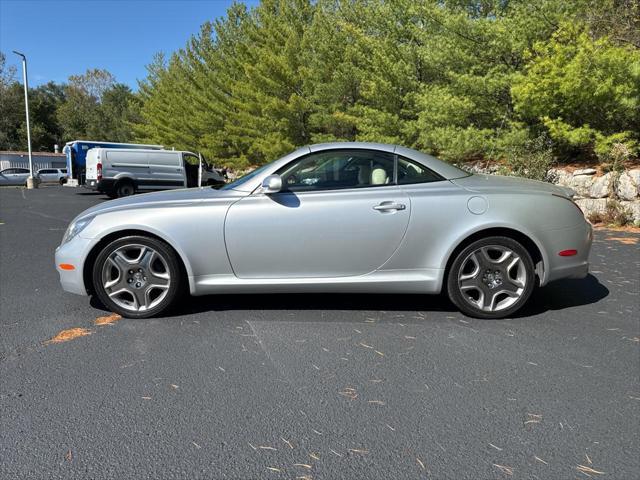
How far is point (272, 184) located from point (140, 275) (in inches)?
52.5

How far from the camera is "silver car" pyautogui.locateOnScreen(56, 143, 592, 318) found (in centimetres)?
367

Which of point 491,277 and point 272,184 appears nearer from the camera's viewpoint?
point 272,184

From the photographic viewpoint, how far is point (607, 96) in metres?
9.99

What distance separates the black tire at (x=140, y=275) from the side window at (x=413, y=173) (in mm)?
1989

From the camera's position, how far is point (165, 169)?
1897cm

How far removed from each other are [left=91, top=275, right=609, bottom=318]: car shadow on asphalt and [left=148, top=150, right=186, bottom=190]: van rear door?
15488 mm

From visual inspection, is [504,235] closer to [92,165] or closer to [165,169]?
[165,169]

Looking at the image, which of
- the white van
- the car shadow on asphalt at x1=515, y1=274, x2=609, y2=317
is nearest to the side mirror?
the car shadow on asphalt at x1=515, y1=274, x2=609, y2=317

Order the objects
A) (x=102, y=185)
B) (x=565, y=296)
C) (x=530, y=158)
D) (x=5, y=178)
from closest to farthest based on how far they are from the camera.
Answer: (x=565, y=296) < (x=530, y=158) < (x=102, y=185) < (x=5, y=178)

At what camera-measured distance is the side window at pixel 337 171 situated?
381 centimetres

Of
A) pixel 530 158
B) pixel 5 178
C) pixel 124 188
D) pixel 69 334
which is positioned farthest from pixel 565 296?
pixel 5 178

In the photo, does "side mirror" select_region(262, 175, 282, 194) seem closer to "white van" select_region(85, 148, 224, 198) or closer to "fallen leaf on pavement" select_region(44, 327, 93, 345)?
"fallen leaf on pavement" select_region(44, 327, 93, 345)

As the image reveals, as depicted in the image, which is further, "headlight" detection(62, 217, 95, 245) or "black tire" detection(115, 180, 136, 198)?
"black tire" detection(115, 180, 136, 198)

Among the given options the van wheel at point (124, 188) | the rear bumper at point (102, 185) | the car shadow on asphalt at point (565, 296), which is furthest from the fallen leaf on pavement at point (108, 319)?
the van wheel at point (124, 188)
